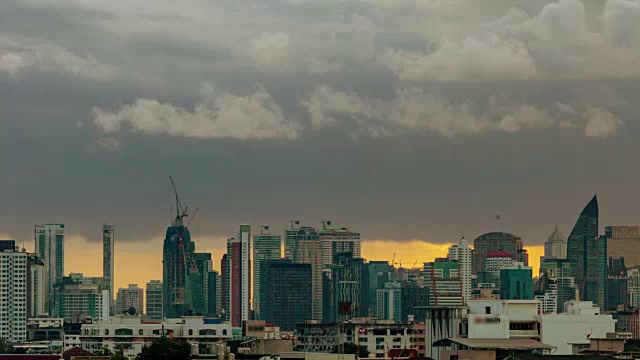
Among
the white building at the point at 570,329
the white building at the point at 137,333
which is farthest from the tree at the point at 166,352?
the white building at the point at 137,333

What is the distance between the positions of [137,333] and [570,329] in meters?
80.4

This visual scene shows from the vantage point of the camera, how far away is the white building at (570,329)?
326 ft

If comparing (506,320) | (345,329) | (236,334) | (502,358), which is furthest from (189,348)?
(236,334)

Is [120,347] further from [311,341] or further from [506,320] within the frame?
[506,320]

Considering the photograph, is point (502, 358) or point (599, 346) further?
point (599, 346)

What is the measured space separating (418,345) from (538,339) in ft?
175

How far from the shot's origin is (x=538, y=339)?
9838 cm

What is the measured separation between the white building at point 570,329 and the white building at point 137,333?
218 ft

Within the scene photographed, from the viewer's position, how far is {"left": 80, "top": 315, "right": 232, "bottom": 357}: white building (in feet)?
559

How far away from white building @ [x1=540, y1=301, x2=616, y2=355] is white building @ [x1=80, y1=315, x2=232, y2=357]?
218ft

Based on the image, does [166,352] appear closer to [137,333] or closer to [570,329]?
[570,329]

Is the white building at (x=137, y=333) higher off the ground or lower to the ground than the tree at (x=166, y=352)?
lower

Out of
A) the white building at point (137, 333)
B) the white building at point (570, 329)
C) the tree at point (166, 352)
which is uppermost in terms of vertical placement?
the white building at point (570, 329)

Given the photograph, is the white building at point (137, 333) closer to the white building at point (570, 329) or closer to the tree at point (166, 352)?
the tree at point (166, 352)
